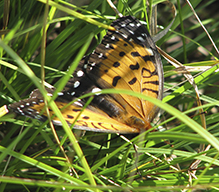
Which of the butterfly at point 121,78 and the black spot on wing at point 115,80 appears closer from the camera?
the butterfly at point 121,78

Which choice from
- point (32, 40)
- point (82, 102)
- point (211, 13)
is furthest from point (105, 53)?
point (211, 13)

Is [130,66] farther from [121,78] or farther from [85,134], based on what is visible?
[85,134]

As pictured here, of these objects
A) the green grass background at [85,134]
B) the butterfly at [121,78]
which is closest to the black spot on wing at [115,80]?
the butterfly at [121,78]

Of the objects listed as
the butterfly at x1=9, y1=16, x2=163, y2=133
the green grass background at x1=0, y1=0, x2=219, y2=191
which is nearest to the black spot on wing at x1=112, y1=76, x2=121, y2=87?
the butterfly at x1=9, y1=16, x2=163, y2=133

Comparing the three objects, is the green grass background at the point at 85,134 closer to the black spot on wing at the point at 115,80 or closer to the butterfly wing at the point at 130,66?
the butterfly wing at the point at 130,66

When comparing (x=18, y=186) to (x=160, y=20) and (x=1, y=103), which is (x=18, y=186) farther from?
(x=160, y=20)

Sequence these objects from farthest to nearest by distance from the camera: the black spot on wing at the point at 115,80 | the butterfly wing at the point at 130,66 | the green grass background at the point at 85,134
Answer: the black spot on wing at the point at 115,80
the butterfly wing at the point at 130,66
the green grass background at the point at 85,134

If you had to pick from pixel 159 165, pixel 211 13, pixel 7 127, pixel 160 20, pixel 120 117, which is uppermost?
pixel 211 13

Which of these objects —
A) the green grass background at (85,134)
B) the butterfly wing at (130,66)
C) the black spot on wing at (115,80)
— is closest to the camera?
the green grass background at (85,134)

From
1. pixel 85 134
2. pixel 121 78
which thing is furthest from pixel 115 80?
pixel 85 134
